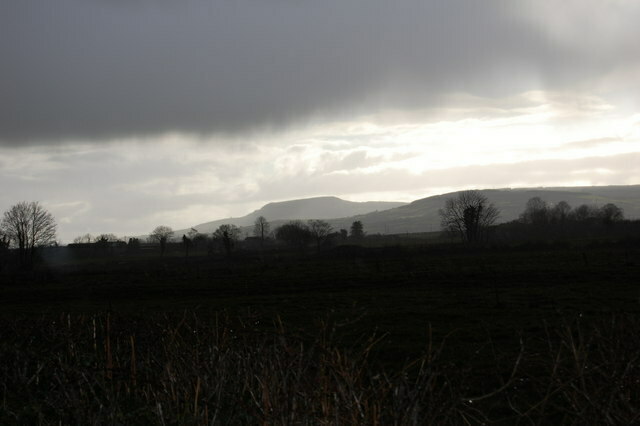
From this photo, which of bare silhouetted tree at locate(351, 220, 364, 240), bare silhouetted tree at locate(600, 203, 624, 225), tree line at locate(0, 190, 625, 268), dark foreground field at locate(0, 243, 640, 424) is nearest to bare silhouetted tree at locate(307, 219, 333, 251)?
tree line at locate(0, 190, 625, 268)

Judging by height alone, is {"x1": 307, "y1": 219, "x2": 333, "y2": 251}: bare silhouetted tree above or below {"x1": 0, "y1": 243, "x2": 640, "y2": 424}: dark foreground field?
above

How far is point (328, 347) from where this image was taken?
588 centimetres

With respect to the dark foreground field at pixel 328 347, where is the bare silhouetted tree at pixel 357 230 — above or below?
above

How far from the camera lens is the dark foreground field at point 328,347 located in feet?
17.6

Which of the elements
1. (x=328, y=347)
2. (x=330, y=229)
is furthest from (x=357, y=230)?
(x=328, y=347)

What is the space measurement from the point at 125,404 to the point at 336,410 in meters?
8.20

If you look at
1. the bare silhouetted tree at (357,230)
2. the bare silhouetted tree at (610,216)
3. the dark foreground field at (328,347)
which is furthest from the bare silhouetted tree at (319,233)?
the bare silhouetted tree at (610,216)

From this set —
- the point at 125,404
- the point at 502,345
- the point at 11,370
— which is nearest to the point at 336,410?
the point at 125,404

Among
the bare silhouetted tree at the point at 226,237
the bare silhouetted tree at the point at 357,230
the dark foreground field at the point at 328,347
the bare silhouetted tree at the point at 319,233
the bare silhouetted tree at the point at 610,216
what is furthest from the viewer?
the bare silhouetted tree at the point at 357,230

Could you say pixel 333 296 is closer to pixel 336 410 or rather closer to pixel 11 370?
pixel 11 370

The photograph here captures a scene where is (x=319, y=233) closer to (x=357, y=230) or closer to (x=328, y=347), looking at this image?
(x=357, y=230)

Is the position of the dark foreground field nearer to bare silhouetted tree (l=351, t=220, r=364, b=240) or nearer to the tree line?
the tree line

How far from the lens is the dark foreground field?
5352 millimetres

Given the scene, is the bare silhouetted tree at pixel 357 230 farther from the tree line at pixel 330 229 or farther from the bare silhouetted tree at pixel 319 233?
the bare silhouetted tree at pixel 319 233
